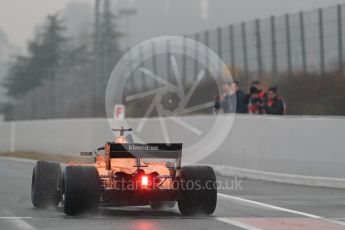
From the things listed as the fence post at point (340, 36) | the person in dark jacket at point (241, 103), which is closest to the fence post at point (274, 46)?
the fence post at point (340, 36)

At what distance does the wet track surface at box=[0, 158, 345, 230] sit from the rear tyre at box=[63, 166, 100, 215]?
16cm

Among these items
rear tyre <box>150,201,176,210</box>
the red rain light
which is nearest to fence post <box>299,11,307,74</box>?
rear tyre <box>150,201,176,210</box>

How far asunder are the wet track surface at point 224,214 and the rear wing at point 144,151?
2.74ft

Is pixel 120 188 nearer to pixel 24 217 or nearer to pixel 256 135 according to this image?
pixel 24 217

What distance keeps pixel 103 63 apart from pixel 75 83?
1692mm

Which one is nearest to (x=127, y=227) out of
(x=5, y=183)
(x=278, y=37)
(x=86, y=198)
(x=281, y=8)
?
(x=86, y=198)

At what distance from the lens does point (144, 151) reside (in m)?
13.2

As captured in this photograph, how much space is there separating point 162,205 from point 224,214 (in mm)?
1095

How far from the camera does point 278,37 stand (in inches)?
1241

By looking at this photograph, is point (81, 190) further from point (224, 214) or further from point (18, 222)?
point (224, 214)

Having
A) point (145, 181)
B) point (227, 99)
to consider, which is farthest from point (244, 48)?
point (145, 181)

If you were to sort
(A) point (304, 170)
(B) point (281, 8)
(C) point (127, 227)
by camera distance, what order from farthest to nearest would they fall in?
(B) point (281, 8)
(A) point (304, 170)
(C) point (127, 227)

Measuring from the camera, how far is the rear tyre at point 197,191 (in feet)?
42.7

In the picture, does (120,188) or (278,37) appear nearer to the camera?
(120,188)
